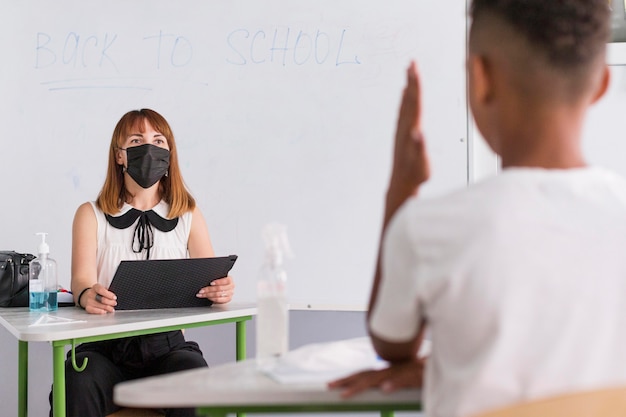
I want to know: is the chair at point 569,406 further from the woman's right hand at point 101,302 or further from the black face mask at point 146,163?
the black face mask at point 146,163

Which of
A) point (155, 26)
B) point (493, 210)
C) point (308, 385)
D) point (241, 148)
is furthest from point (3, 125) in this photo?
point (493, 210)

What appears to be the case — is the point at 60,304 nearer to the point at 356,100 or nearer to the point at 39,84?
the point at 39,84

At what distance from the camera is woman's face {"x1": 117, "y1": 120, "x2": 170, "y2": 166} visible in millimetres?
2770

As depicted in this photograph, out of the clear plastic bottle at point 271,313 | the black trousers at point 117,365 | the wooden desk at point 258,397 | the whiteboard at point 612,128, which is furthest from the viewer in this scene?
the whiteboard at point 612,128

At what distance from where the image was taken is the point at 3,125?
3340mm

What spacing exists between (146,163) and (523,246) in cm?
194

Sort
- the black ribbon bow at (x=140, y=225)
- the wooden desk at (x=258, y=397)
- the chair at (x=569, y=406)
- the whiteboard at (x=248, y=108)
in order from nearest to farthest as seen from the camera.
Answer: the chair at (x=569, y=406) → the wooden desk at (x=258, y=397) → the black ribbon bow at (x=140, y=225) → the whiteboard at (x=248, y=108)

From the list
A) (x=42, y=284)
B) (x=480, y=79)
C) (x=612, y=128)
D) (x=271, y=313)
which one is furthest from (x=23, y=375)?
(x=612, y=128)

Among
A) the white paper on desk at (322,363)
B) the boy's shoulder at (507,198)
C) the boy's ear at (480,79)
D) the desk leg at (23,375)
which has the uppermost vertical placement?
the boy's ear at (480,79)

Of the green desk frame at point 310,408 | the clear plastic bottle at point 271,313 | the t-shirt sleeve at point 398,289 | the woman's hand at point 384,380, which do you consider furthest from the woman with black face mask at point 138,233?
the t-shirt sleeve at point 398,289

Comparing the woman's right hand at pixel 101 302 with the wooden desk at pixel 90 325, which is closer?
the wooden desk at pixel 90 325

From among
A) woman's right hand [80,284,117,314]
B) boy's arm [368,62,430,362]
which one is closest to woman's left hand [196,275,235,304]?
woman's right hand [80,284,117,314]

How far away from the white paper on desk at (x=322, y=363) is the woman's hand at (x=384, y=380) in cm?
7

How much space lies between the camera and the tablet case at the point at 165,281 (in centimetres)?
235
